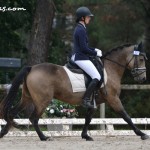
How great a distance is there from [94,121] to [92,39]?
45.0 feet

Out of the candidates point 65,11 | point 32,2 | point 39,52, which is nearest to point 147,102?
point 39,52

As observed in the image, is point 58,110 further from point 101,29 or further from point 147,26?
point 101,29

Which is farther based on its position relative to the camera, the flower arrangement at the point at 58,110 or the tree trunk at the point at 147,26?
the tree trunk at the point at 147,26

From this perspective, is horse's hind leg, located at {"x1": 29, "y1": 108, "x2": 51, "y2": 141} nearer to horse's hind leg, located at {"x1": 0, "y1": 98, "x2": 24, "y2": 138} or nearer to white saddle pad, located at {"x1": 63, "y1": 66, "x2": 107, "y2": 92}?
horse's hind leg, located at {"x1": 0, "y1": 98, "x2": 24, "y2": 138}

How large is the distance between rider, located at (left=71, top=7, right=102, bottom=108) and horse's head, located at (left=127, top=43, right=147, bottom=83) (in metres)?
0.84

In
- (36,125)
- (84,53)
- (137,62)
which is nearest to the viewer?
(36,125)

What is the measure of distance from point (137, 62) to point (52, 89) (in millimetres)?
1795

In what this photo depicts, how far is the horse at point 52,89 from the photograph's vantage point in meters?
11.0

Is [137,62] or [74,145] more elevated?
[137,62]

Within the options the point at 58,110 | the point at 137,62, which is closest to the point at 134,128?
the point at 137,62

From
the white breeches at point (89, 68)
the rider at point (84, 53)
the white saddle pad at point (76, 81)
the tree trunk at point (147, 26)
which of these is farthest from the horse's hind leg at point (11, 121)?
the tree trunk at point (147, 26)

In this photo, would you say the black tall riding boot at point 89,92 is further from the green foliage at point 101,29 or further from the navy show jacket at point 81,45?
the green foliage at point 101,29

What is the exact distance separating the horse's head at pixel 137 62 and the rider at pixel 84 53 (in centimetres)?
84

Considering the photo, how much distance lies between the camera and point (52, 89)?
11.1 m
